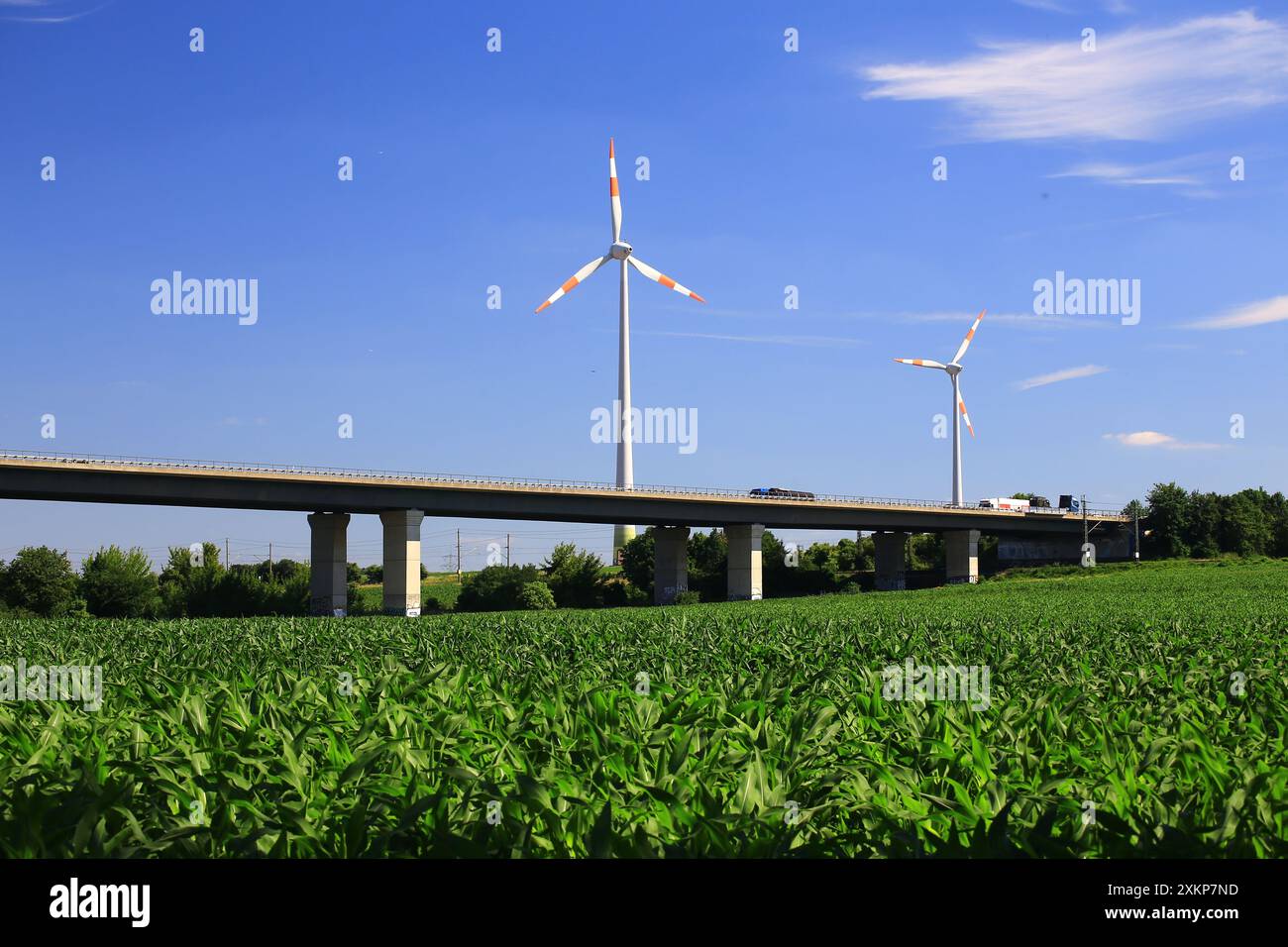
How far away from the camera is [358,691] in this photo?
50.1 ft

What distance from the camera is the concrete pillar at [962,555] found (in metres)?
138

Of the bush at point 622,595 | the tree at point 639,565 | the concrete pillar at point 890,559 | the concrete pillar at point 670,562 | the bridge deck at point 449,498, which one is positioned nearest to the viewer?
the bridge deck at point 449,498

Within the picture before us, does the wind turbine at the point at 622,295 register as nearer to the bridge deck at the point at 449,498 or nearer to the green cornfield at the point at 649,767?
the bridge deck at the point at 449,498

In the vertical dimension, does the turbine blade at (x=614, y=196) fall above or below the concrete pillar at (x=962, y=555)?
above

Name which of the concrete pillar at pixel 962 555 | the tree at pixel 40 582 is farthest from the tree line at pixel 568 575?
the concrete pillar at pixel 962 555

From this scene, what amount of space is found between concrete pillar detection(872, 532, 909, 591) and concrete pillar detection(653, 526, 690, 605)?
109 ft

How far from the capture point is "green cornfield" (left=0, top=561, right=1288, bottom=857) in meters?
7.94

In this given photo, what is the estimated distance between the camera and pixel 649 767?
9812mm

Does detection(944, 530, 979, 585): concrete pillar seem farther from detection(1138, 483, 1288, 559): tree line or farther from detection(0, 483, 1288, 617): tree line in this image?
detection(1138, 483, 1288, 559): tree line

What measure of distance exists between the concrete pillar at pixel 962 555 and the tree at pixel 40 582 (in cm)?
10018

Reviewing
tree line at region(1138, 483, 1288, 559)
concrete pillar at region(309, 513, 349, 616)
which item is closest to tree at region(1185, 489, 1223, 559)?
tree line at region(1138, 483, 1288, 559)

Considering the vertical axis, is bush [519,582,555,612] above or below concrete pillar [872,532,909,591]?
below

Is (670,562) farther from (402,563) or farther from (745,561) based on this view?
(402,563)
